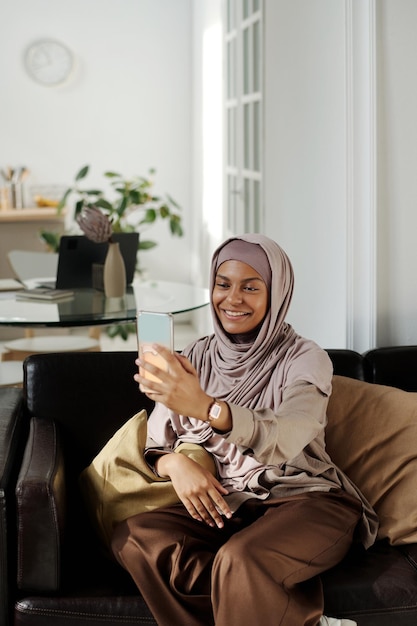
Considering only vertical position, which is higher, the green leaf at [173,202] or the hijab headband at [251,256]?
the green leaf at [173,202]

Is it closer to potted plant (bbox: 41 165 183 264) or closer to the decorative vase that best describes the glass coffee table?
the decorative vase

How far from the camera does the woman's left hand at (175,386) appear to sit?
1732mm

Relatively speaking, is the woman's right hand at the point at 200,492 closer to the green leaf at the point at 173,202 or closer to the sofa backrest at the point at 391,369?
the sofa backrest at the point at 391,369

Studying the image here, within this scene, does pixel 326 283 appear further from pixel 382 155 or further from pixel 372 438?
pixel 372 438

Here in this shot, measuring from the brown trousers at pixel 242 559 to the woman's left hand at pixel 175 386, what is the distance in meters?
0.35

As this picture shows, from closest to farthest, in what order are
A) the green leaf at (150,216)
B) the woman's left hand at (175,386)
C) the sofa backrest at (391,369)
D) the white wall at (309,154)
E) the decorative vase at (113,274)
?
the woman's left hand at (175,386) → the sofa backrest at (391,369) → the white wall at (309,154) → the decorative vase at (113,274) → the green leaf at (150,216)

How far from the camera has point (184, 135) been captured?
6781 millimetres

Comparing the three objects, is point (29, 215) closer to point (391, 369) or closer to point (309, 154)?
point (309, 154)

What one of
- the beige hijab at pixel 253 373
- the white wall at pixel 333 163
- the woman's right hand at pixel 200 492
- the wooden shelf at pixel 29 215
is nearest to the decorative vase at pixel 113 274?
the white wall at pixel 333 163

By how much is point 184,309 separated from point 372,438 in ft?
4.29

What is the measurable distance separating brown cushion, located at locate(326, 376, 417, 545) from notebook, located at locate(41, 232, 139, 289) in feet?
5.45

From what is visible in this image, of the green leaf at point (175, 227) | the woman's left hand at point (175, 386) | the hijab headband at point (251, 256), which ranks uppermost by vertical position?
the green leaf at point (175, 227)

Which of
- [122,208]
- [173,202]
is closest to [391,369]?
[122,208]

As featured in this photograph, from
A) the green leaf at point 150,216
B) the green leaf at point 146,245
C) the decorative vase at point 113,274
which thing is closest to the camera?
the decorative vase at point 113,274
